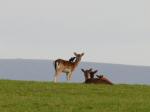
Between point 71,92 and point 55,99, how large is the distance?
9.15 feet

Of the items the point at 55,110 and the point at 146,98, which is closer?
the point at 55,110

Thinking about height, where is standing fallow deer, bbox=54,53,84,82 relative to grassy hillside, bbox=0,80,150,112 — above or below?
above

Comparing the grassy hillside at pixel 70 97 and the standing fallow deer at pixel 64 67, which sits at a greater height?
the standing fallow deer at pixel 64 67

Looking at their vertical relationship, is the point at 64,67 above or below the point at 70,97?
above

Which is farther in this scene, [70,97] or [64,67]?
[64,67]

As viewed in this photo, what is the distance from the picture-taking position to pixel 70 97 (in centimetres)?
3203

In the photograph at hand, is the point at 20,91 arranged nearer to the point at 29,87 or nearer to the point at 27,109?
the point at 29,87

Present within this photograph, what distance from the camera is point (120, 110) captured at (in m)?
28.9

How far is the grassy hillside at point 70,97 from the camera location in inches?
1144

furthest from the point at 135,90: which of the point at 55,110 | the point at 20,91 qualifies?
the point at 55,110

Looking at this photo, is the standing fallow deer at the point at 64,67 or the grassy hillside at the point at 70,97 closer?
the grassy hillside at the point at 70,97

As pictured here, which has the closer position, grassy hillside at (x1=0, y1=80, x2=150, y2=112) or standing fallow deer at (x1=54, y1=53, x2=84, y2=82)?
grassy hillside at (x1=0, y1=80, x2=150, y2=112)

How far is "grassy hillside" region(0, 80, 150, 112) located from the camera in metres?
29.0

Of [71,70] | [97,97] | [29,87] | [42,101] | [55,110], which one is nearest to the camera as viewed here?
[55,110]
